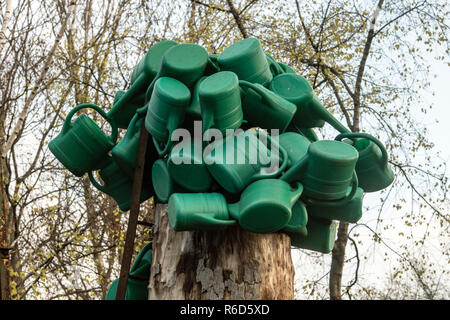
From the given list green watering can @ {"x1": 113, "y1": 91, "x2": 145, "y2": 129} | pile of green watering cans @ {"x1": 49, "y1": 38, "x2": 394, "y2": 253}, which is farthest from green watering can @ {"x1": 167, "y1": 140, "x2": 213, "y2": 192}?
green watering can @ {"x1": 113, "y1": 91, "x2": 145, "y2": 129}

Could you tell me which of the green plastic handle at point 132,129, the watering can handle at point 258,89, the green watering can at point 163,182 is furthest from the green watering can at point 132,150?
the watering can handle at point 258,89

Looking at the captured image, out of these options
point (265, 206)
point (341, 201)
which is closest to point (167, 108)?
point (265, 206)

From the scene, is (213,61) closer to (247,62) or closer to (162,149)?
(247,62)

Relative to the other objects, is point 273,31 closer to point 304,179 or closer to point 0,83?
point 0,83

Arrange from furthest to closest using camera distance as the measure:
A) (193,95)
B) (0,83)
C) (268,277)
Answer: (0,83) → (193,95) → (268,277)

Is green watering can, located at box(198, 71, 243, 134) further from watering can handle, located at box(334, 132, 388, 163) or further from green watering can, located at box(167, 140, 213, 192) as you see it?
watering can handle, located at box(334, 132, 388, 163)

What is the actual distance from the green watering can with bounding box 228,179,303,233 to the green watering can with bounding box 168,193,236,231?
0.09 ft

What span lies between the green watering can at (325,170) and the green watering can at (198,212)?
0.52 ft

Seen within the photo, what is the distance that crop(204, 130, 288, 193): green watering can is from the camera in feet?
3.93

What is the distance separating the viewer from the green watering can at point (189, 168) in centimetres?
124

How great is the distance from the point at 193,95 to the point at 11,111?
4.23 meters

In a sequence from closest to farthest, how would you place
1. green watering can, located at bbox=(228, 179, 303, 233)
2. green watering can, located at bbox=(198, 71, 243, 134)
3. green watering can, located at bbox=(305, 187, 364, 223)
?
green watering can, located at bbox=(228, 179, 303, 233)
green watering can, located at bbox=(198, 71, 243, 134)
green watering can, located at bbox=(305, 187, 364, 223)

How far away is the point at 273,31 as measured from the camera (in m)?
5.58

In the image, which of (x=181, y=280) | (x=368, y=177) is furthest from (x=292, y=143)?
(x=181, y=280)
